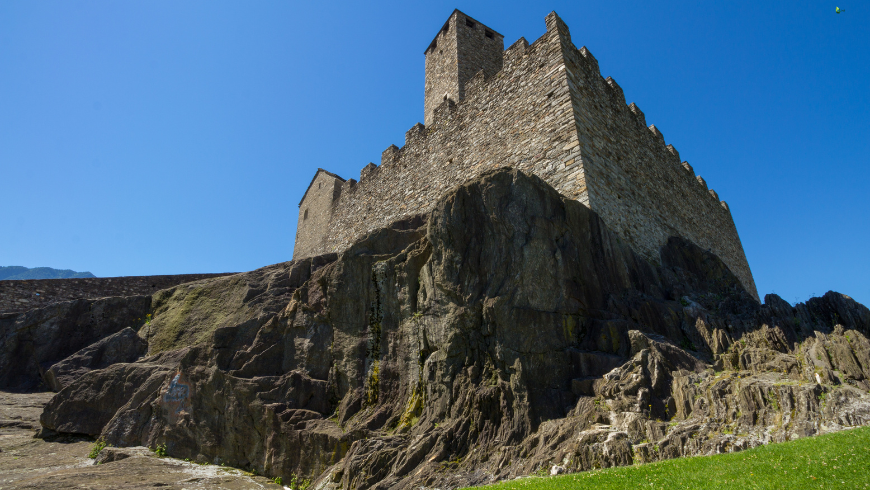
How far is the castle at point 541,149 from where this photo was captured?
12.5m

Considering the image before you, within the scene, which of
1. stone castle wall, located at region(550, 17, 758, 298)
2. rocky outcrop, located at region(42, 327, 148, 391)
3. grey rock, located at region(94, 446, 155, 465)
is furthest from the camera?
rocky outcrop, located at region(42, 327, 148, 391)

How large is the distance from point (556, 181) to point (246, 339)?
9.16 metres

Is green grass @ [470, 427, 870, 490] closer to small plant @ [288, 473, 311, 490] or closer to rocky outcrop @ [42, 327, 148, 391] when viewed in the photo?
small plant @ [288, 473, 311, 490]

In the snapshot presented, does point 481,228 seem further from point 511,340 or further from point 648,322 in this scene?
point 648,322

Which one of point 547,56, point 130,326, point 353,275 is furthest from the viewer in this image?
point 130,326

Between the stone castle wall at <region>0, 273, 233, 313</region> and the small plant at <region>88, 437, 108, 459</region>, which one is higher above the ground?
the stone castle wall at <region>0, 273, 233, 313</region>

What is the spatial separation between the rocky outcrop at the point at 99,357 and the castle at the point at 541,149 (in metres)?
8.81

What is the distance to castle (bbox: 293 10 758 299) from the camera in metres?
12.5

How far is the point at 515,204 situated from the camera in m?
9.73

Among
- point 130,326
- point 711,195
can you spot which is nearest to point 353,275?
point 130,326

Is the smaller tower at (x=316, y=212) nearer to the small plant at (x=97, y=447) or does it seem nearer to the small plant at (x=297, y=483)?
the small plant at (x=97, y=447)

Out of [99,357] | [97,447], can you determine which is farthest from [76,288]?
[97,447]

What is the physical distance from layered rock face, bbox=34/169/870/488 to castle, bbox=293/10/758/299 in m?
2.09

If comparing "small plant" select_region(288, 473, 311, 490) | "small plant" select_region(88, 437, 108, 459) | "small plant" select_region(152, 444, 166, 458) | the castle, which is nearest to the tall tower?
the castle
